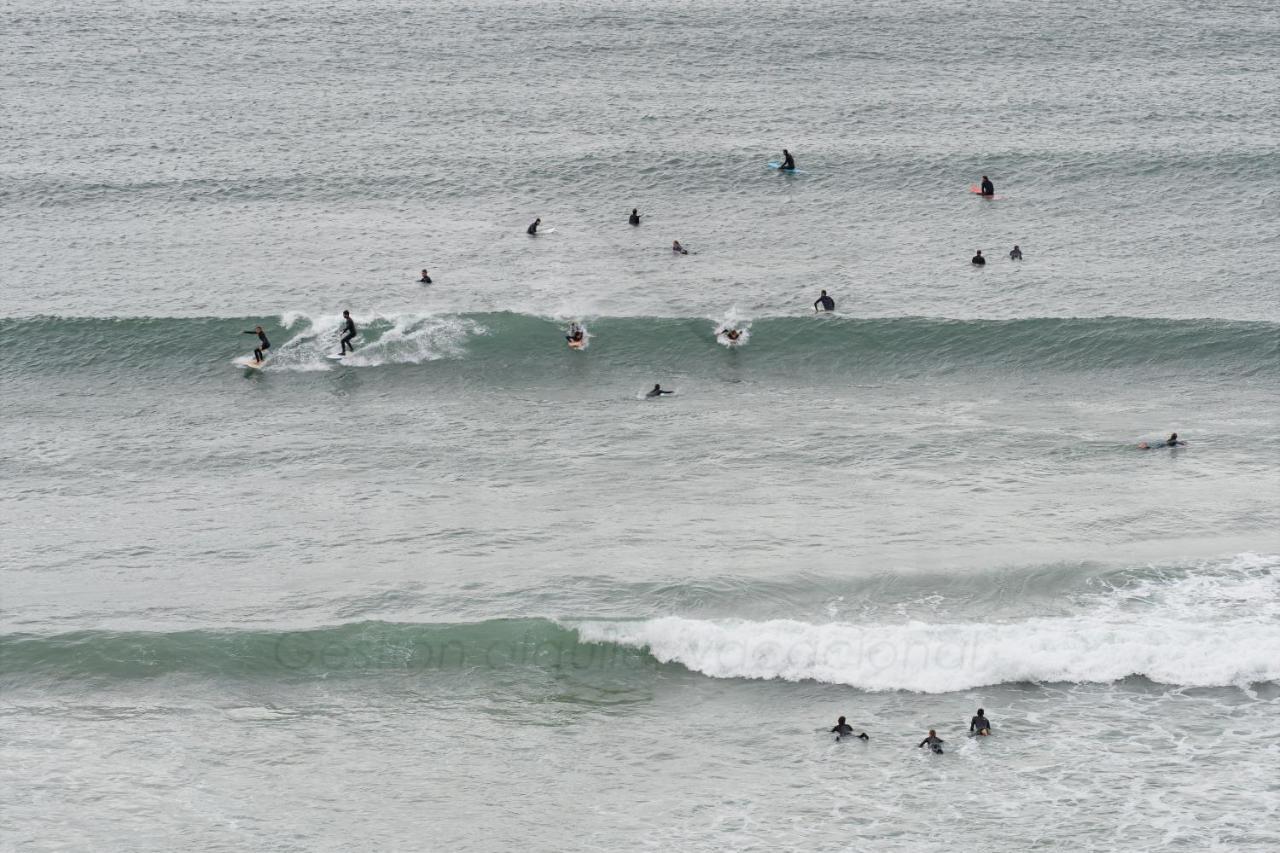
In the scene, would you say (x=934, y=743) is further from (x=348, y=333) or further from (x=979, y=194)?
(x=979, y=194)

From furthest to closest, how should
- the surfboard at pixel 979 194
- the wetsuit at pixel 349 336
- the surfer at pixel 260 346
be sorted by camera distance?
the surfboard at pixel 979 194
the wetsuit at pixel 349 336
the surfer at pixel 260 346

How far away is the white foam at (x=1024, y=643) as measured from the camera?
32219 mm

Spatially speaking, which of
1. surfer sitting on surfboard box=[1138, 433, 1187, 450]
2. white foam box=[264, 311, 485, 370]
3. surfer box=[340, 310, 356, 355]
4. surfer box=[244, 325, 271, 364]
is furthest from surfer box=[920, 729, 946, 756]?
surfer box=[244, 325, 271, 364]

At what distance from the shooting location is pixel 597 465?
42.5 metres

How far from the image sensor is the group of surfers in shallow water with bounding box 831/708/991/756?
3009 centimetres

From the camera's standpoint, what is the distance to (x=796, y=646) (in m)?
33.5

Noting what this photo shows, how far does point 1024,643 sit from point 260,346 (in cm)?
2802

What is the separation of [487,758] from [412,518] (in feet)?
33.9

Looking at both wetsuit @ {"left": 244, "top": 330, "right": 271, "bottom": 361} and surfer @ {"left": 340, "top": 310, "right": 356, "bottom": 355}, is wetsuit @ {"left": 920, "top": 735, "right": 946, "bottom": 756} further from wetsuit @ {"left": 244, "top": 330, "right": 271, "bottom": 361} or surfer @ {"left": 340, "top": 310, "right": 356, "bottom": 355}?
wetsuit @ {"left": 244, "top": 330, "right": 271, "bottom": 361}

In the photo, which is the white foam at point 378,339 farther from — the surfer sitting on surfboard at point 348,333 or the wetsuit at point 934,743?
the wetsuit at point 934,743

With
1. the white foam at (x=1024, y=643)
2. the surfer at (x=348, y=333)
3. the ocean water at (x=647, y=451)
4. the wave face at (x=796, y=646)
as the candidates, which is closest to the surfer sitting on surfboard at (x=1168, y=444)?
the ocean water at (x=647, y=451)

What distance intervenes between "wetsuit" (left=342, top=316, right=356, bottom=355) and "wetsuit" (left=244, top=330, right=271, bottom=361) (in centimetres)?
256

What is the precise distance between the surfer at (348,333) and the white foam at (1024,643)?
18.9 meters

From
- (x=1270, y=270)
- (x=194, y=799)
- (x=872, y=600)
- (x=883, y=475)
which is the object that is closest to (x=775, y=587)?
(x=872, y=600)
